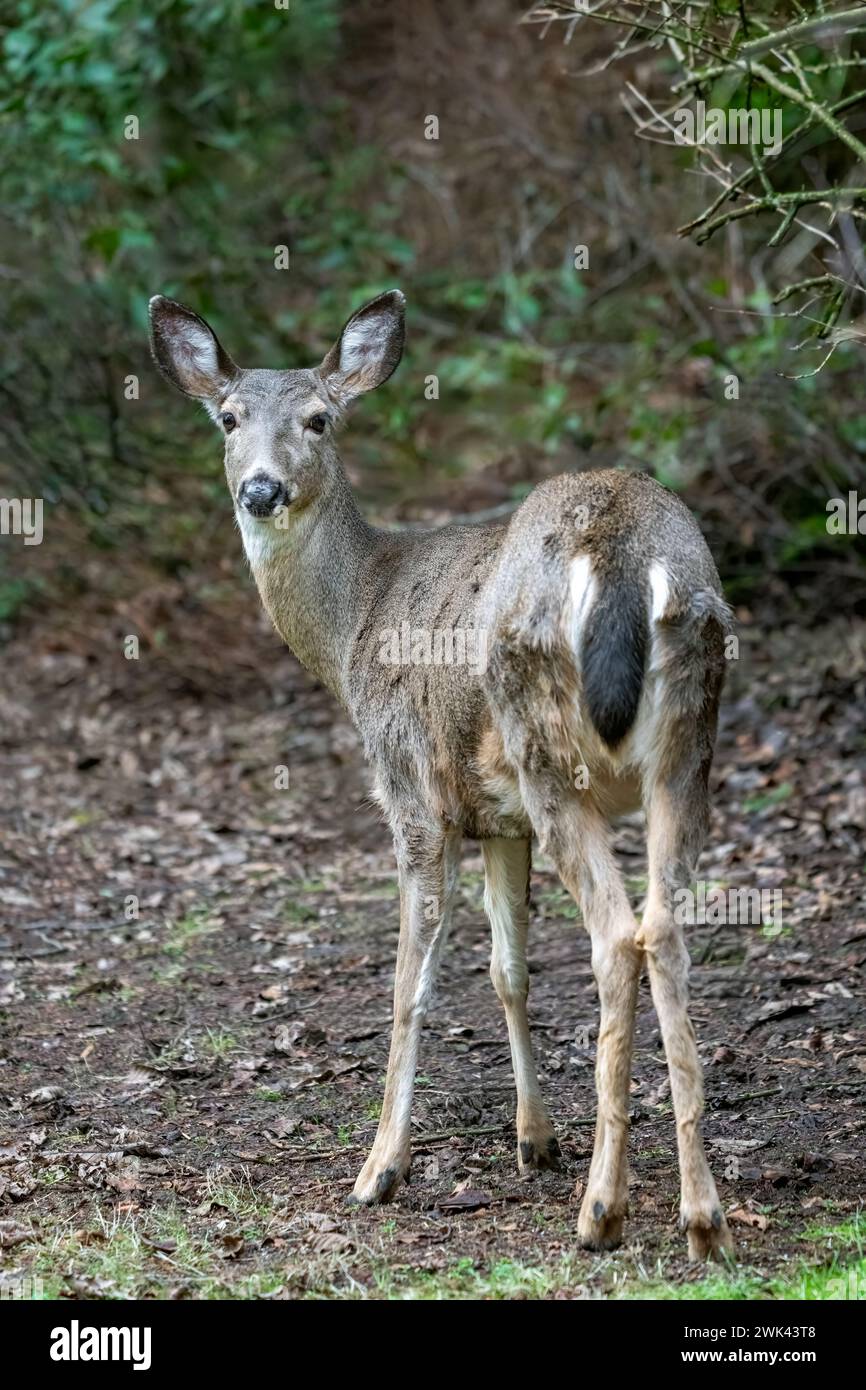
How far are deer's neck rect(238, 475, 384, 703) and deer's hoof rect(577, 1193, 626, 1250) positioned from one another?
2151mm

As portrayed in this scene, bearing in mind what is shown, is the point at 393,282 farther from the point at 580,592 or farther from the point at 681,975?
the point at 681,975

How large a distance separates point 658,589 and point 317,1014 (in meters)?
3.04

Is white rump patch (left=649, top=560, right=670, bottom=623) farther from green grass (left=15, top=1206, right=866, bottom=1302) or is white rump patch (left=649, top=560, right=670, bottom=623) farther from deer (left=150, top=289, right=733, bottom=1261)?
green grass (left=15, top=1206, right=866, bottom=1302)

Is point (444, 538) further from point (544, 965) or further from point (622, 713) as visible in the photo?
point (544, 965)

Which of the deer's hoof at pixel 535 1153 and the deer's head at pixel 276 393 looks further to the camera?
the deer's head at pixel 276 393

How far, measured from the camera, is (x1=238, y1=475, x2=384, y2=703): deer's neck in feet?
20.6

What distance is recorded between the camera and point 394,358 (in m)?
6.65

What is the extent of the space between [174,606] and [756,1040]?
22.5 feet

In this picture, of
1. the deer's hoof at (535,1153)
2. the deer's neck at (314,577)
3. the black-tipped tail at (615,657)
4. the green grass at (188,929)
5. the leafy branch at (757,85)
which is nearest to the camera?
the black-tipped tail at (615,657)

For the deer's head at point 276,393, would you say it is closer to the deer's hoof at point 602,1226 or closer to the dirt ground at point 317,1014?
the dirt ground at point 317,1014

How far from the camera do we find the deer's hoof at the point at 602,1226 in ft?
15.6

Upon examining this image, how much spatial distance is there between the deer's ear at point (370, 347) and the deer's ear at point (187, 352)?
1.30ft

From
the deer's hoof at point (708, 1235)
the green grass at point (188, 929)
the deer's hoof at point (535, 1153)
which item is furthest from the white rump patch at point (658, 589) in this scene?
the green grass at point (188, 929)

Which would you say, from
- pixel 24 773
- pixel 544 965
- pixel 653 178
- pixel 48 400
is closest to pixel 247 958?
pixel 544 965
